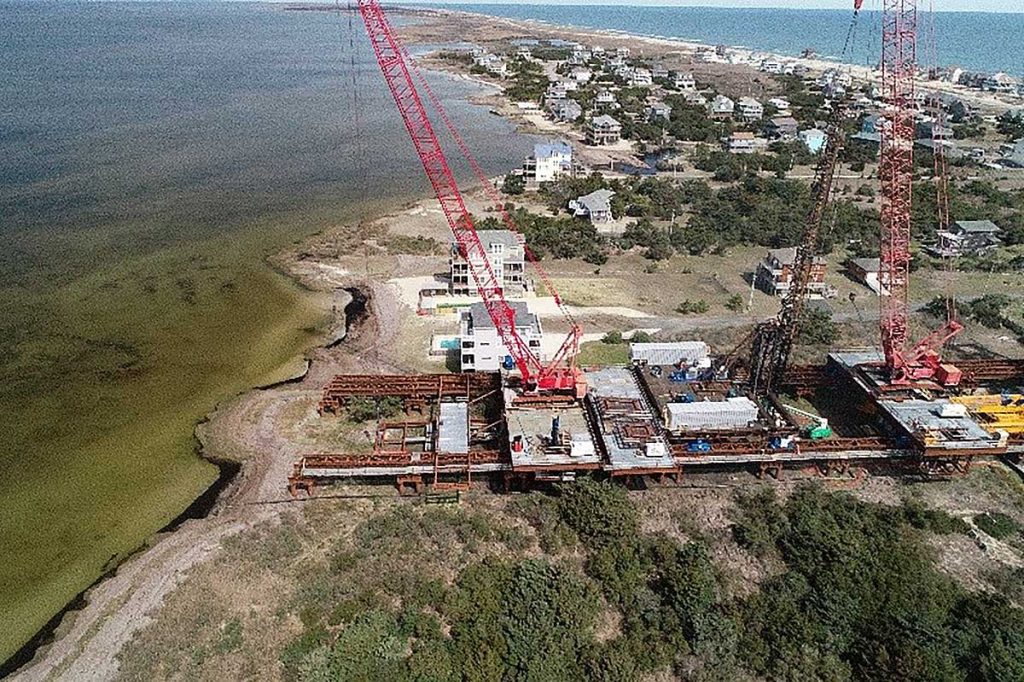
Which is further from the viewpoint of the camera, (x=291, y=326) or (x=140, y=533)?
(x=291, y=326)

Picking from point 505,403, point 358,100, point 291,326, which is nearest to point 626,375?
point 505,403

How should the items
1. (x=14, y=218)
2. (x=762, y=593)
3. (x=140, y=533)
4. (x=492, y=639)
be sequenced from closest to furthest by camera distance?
(x=492, y=639) → (x=762, y=593) → (x=140, y=533) → (x=14, y=218)

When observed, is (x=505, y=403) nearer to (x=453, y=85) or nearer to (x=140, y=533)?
(x=140, y=533)

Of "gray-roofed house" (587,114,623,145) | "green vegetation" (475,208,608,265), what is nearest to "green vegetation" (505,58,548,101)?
"gray-roofed house" (587,114,623,145)

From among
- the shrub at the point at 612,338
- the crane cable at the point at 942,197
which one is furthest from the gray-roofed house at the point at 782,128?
the shrub at the point at 612,338

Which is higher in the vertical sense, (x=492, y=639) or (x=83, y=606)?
(x=492, y=639)

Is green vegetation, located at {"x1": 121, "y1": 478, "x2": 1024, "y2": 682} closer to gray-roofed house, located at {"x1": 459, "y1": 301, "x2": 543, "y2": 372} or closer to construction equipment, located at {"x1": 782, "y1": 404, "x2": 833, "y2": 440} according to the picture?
construction equipment, located at {"x1": 782, "y1": 404, "x2": 833, "y2": 440}
